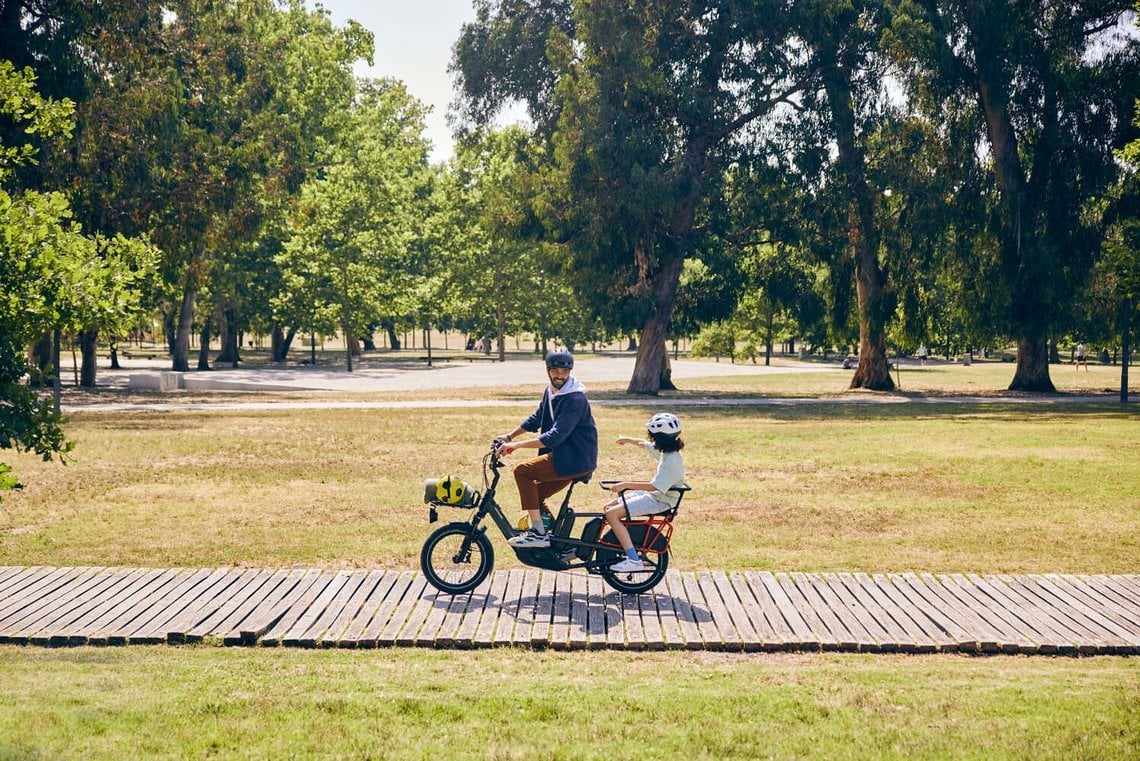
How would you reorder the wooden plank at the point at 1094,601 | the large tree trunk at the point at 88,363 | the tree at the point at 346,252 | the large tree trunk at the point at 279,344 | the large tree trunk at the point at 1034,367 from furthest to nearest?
the large tree trunk at the point at 279,344 → the tree at the point at 346,252 → the large tree trunk at the point at 88,363 → the large tree trunk at the point at 1034,367 → the wooden plank at the point at 1094,601

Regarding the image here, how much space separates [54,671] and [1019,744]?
5.46 m

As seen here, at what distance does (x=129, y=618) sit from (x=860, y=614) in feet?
17.7

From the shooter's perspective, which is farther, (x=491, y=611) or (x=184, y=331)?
(x=184, y=331)

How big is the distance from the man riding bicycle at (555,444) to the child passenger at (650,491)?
0.32 m

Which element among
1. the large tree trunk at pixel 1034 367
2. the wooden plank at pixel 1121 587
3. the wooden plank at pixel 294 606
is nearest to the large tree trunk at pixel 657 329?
the large tree trunk at pixel 1034 367

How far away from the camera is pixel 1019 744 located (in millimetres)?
5480

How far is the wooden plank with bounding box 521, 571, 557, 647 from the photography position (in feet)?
25.0

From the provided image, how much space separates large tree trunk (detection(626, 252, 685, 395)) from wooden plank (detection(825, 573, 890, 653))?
27.5 metres

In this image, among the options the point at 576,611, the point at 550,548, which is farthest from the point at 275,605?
the point at 576,611

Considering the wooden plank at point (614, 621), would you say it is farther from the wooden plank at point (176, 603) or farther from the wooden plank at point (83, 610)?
the wooden plank at point (83, 610)

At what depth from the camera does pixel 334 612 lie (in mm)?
8297

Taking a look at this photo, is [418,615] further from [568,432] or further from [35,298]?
[35,298]

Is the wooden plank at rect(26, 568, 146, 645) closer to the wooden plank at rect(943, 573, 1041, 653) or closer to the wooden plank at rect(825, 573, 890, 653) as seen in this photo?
the wooden plank at rect(825, 573, 890, 653)

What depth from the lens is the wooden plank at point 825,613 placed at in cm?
758
